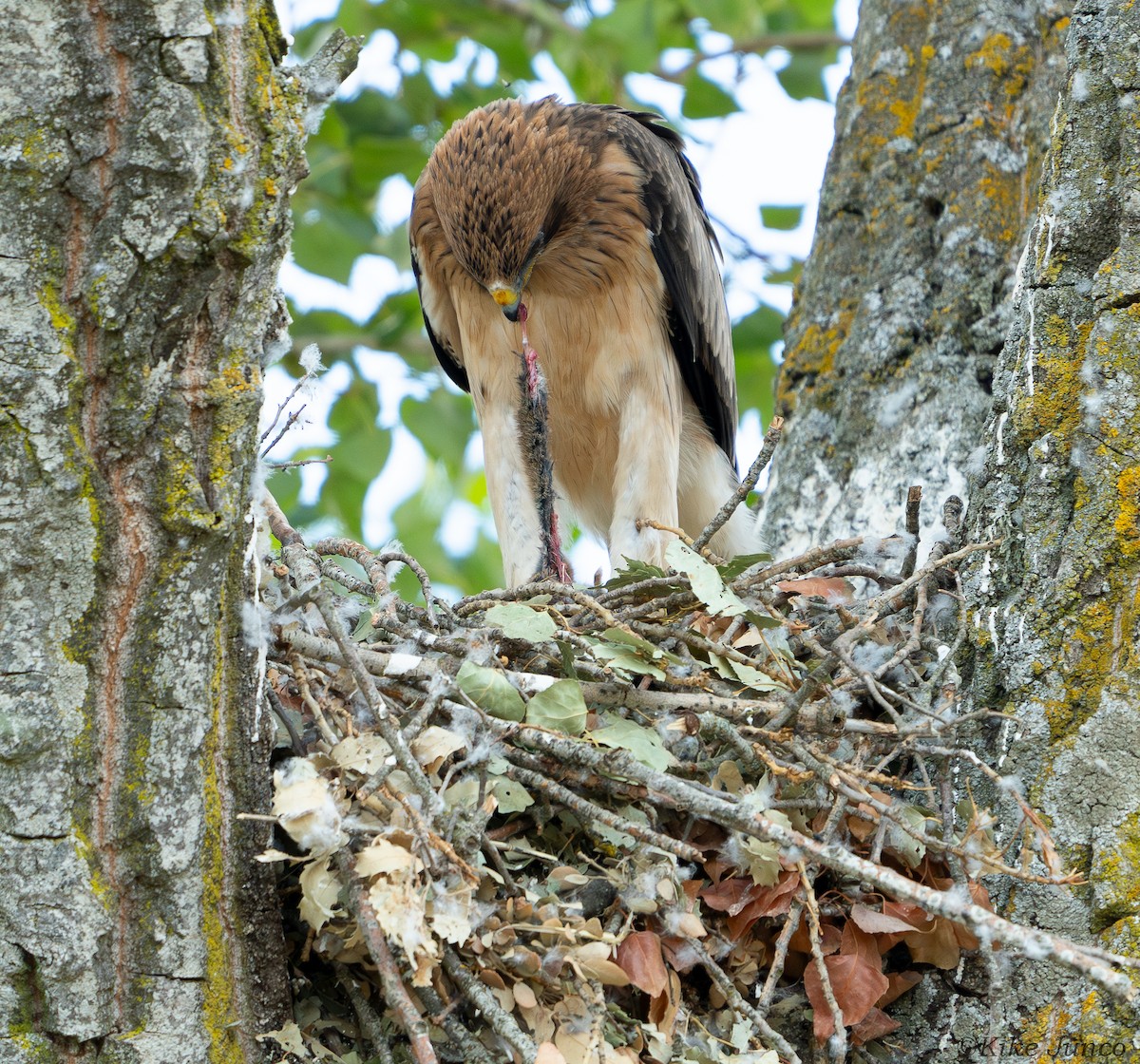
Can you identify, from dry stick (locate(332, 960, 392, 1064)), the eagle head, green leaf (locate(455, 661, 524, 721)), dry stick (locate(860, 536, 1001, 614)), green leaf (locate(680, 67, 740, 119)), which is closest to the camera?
dry stick (locate(332, 960, 392, 1064))

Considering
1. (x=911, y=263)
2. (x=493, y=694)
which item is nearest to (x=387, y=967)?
(x=493, y=694)

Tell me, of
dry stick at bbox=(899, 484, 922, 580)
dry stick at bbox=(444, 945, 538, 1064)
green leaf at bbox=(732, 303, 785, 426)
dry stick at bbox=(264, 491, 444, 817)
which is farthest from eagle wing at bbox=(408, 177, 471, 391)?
dry stick at bbox=(444, 945, 538, 1064)

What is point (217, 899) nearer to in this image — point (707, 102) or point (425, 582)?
point (425, 582)

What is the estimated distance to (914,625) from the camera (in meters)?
2.84

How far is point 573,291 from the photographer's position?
460 centimetres

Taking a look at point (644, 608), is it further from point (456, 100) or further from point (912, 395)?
point (456, 100)

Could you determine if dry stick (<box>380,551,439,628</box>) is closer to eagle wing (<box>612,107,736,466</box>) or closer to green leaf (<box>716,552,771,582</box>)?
green leaf (<box>716,552,771,582</box>)

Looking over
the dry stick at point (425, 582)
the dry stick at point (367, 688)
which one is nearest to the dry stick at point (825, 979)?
the dry stick at point (367, 688)

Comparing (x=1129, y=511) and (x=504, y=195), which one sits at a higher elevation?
(x=504, y=195)

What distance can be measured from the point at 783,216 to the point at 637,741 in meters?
4.34

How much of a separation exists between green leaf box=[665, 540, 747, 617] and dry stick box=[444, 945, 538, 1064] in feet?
3.28

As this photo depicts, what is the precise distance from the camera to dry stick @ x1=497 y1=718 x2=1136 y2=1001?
1.74 meters

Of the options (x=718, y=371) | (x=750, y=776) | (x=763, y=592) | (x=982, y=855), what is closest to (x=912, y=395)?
(x=718, y=371)

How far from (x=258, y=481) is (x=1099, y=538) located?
62.9 inches
